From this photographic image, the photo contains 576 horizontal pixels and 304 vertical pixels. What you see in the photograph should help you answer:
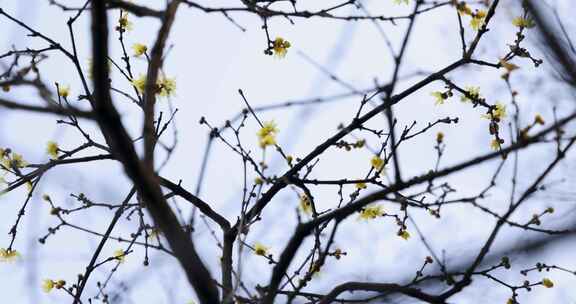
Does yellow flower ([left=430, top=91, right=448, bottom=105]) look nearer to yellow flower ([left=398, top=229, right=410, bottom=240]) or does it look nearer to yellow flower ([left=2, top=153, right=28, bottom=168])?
yellow flower ([left=398, top=229, right=410, bottom=240])

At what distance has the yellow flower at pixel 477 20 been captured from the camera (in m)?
3.24

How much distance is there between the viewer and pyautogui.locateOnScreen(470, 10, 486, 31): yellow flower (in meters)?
3.24

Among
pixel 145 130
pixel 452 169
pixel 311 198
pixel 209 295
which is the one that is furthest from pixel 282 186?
pixel 452 169

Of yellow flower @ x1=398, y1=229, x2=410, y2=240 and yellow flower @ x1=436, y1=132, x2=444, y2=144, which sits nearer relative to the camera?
yellow flower @ x1=436, y1=132, x2=444, y2=144

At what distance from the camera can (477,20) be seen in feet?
10.8

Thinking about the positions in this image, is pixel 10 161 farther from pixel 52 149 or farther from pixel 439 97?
pixel 439 97

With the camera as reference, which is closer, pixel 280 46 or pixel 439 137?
pixel 439 137

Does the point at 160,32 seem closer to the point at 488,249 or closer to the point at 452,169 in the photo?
the point at 452,169

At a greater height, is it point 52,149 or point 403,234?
point 52,149

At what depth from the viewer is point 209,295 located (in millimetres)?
2195

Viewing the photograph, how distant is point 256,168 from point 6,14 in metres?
1.26

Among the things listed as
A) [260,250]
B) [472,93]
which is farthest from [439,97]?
[260,250]

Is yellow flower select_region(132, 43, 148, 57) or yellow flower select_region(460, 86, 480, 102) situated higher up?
yellow flower select_region(132, 43, 148, 57)

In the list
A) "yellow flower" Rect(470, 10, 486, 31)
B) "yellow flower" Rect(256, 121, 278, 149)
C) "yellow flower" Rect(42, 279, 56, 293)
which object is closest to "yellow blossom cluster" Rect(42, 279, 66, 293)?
"yellow flower" Rect(42, 279, 56, 293)
